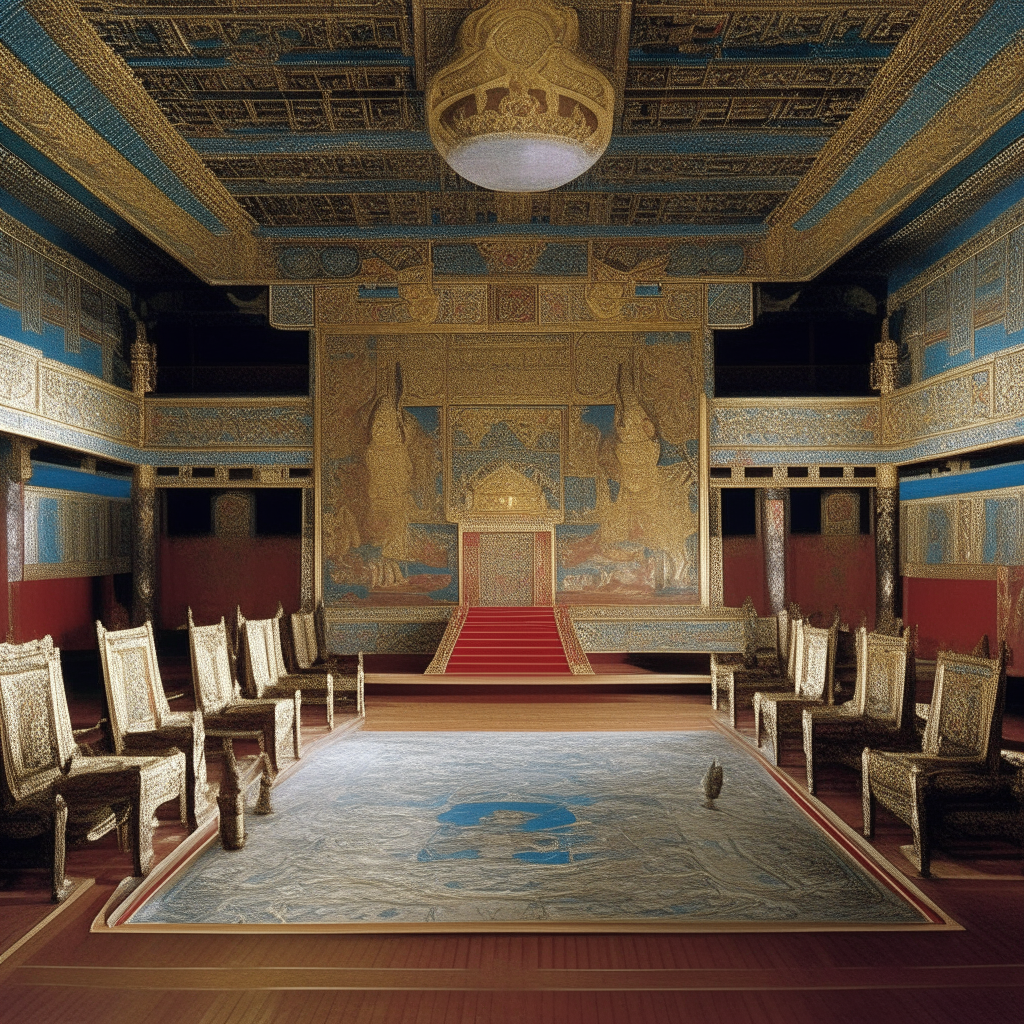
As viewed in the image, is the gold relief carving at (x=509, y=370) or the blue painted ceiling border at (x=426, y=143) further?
the gold relief carving at (x=509, y=370)

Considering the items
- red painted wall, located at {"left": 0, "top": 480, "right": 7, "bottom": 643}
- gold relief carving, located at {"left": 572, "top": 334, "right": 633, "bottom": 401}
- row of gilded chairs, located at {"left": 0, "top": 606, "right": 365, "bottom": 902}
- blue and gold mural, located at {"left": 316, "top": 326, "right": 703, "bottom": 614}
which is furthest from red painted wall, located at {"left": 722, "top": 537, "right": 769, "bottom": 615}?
red painted wall, located at {"left": 0, "top": 480, "right": 7, "bottom": 643}

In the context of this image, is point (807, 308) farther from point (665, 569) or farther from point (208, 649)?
point (208, 649)

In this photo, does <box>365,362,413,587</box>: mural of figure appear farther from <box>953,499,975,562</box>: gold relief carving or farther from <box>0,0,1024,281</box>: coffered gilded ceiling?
<box>953,499,975,562</box>: gold relief carving

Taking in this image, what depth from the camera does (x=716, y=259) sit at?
451 inches

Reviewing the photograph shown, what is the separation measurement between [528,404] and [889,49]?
19.2 feet

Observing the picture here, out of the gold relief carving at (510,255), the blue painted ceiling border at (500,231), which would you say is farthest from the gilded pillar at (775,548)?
the gold relief carving at (510,255)

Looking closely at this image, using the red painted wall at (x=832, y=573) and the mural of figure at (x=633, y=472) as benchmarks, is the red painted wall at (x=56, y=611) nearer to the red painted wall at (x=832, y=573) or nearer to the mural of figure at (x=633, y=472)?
the mural of figure at (x=633, y=472)

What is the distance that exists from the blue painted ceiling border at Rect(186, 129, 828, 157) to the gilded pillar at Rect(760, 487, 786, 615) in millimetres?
4875

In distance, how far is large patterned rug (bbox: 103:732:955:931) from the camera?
3.43m

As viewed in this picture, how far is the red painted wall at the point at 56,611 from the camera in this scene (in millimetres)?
9164

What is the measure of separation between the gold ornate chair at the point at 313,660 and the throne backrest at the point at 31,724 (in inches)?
140

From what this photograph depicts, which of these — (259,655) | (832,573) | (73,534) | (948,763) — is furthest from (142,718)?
(832,573)

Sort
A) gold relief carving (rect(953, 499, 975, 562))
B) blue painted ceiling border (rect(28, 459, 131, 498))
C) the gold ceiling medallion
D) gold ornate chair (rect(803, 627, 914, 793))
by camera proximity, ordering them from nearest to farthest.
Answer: gold ornate chair (rect(803, 627, 914, 793))
the gold ceiling medallion
gold relief carving (rect(953, 499, 975, 562))
blue painted ceiling border (rect(28, 459, 131, 498))

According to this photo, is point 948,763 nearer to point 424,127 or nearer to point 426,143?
point 424,127
